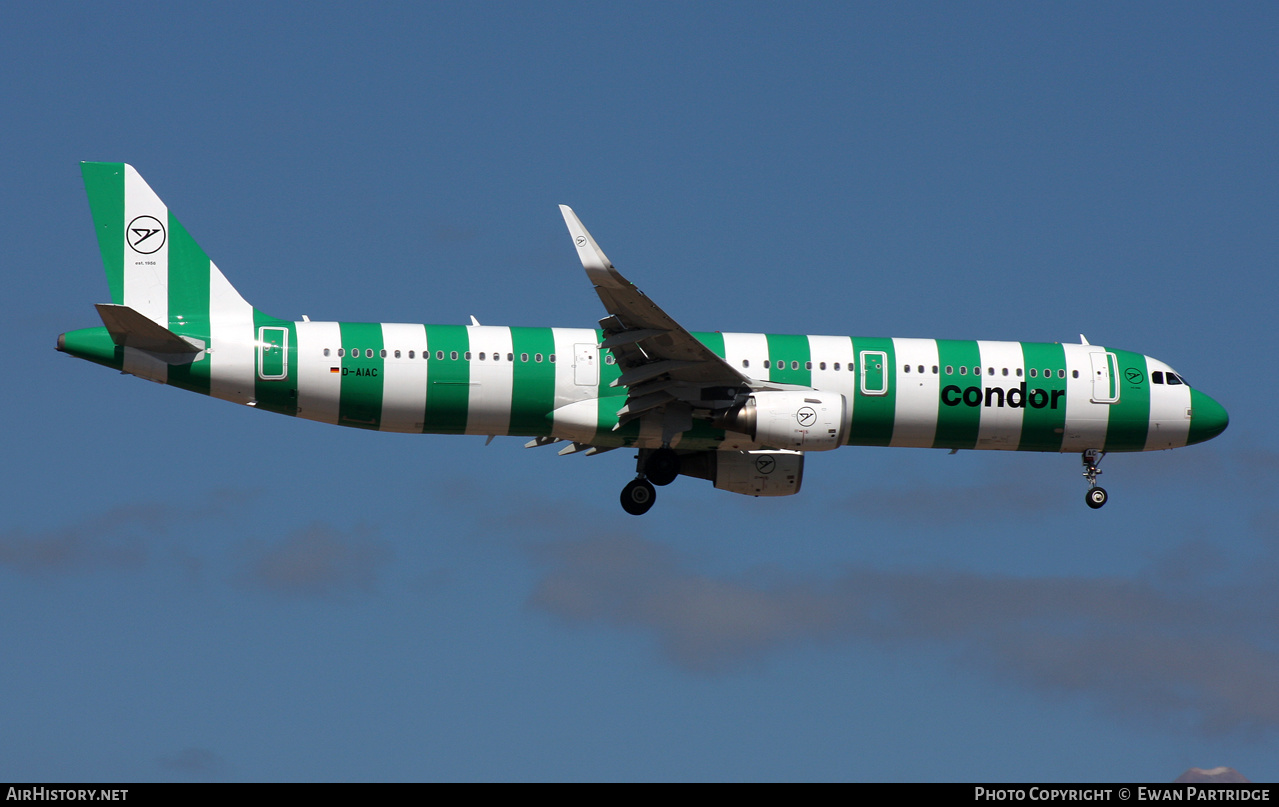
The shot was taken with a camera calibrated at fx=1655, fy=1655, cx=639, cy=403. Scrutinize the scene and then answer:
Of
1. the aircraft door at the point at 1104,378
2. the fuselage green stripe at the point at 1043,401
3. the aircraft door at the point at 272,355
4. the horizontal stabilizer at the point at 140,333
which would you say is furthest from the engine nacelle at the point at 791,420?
the horizontal stabilizer at the point at 140,333

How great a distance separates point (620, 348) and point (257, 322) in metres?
9.01

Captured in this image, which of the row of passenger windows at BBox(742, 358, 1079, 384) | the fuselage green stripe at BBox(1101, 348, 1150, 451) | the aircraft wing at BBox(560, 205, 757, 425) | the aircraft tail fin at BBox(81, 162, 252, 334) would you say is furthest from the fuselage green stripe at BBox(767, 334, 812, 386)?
the aircraft tail fin at BBox(81, 162, 252, 334)

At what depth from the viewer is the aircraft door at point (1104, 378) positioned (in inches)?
1752

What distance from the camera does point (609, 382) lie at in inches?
1623

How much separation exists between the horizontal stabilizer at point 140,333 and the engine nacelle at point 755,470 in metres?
14.1

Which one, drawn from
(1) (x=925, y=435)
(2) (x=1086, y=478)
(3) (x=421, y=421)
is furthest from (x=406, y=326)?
(2) (x=1086, y=478)

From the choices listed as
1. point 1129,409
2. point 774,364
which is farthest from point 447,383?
point 1129,409

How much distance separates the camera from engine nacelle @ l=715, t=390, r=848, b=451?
133ft

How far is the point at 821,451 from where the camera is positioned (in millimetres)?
41344

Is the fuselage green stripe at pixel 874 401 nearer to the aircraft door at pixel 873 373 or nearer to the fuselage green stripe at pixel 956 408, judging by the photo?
the aircraft door at pixel 873 373

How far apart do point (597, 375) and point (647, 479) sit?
3.83 metres
